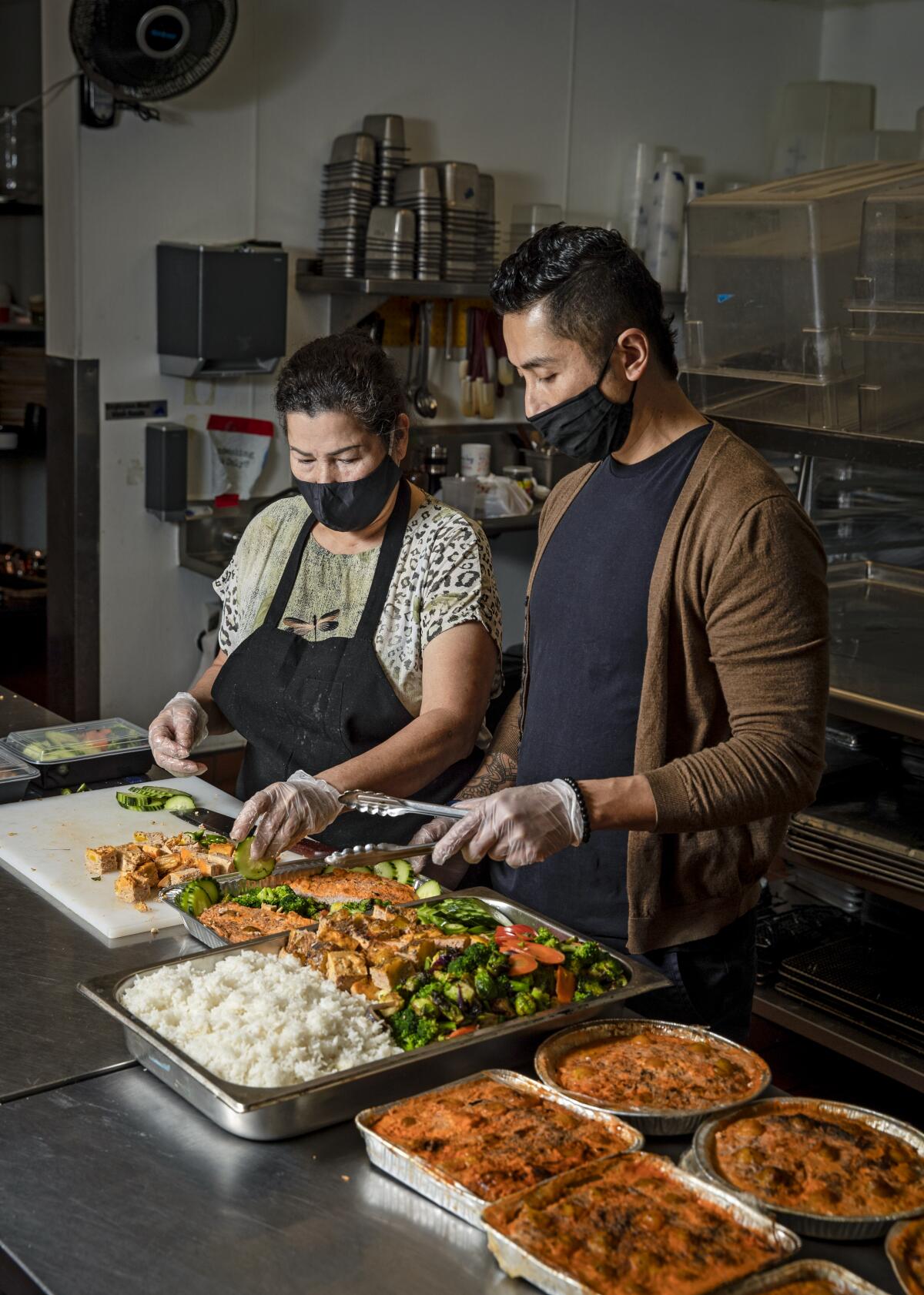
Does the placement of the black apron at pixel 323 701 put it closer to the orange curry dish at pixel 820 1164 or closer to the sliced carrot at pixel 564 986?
the sliced carrot at pixel 564 986

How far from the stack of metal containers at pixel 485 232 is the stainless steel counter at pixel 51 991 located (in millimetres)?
3614

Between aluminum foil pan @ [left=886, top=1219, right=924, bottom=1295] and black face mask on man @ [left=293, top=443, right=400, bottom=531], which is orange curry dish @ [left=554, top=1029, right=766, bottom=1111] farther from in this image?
black face mask on man @ [left=293, top=443, right=400, bottom=531]

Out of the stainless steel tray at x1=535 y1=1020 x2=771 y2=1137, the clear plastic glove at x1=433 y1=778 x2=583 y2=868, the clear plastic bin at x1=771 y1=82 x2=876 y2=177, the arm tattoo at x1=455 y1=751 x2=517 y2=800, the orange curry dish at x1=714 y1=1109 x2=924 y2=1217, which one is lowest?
the orange curry dish at x1=714 y1=1109 x2=924 y2=1217

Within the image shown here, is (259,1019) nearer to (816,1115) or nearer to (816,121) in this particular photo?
(816,1115)

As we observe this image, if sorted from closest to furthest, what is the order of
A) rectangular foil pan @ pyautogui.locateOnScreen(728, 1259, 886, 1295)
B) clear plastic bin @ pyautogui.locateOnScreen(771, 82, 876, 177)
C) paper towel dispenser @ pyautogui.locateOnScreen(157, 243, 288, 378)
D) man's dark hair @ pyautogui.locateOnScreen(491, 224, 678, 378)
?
rectangular foil pan @ pyautogui.locateOnScreen(728, 1259, 886, 1295) → man's dark hair @ pyautogui.locateOnScreen(491, 224, 678, 378) → paper towel dispenser @ pyautogui.locateOnScreen(157, 243, 288, 378) → clear plastic bin @ pyautogui.locateOnScreen(771, 82, 876, 177)

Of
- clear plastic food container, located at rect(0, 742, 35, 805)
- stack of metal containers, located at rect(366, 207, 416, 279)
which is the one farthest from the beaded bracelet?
stack of metal containers, located at rect(366, 207, 416, 279)

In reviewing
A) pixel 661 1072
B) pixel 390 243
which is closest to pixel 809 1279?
pixel 661 1072

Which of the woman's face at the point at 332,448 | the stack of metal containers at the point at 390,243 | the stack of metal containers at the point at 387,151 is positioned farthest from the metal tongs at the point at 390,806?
the stack of metal containers at the point at 387,151

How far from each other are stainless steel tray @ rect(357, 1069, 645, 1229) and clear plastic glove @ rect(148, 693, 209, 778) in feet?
3.70

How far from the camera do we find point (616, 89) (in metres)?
5.79

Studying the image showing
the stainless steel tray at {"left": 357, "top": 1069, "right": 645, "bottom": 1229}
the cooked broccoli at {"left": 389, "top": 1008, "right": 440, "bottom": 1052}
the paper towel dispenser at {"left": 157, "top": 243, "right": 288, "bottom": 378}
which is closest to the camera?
the stainless steel tray at {"left": 357, "top": 1069, "right": 645, "bottom": 1229}

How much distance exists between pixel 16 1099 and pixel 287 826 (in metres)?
0.61

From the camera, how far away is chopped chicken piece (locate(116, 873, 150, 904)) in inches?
81.6

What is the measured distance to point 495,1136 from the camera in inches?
55.1
